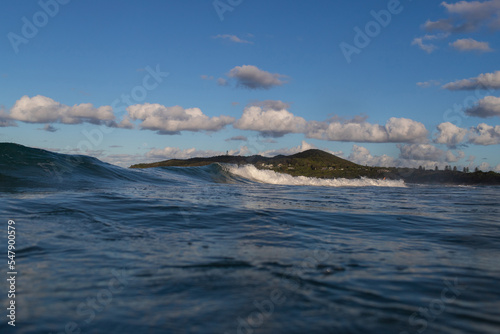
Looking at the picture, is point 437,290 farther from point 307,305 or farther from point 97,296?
point 97,296

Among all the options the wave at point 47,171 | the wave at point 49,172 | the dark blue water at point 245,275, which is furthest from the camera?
the wave at point 47,171

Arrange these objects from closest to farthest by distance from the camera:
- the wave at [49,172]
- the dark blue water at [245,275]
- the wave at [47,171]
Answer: the dark blue water at [245,275]
the wave at [49,172]
the wave at [47,171]

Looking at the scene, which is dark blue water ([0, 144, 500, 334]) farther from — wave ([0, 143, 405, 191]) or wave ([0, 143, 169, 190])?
wave ([0, 143, 169, 190])

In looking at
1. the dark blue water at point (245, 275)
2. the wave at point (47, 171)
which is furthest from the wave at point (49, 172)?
the dark blue water at point (245, 275)

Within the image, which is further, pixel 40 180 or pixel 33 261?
pixel 40 180

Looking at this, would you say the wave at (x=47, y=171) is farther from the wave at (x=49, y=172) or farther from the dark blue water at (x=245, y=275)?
the dark blue water at (x=245, y=275)

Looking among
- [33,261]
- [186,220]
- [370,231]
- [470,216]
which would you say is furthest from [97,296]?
[470,216]

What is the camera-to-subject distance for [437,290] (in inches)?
142

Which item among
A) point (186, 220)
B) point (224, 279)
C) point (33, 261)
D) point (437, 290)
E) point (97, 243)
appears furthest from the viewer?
point (186, 220)

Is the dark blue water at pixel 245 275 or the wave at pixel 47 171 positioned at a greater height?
the wave at pixel 47 171

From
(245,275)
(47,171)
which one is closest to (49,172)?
(47,171)

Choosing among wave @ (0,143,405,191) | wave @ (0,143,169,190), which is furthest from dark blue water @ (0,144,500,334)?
wave @ (0,143,169,190)

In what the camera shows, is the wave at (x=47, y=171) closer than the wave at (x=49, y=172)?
No

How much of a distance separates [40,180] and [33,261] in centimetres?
1284
